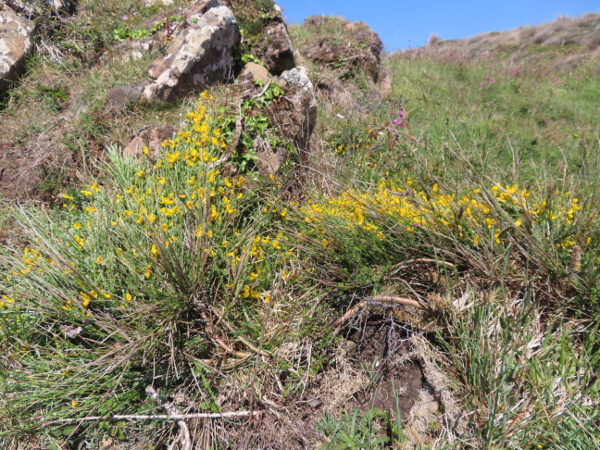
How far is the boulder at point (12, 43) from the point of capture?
190 inches

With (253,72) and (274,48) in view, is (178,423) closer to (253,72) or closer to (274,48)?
(253,72)

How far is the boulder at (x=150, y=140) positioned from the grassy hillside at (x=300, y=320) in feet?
1.54

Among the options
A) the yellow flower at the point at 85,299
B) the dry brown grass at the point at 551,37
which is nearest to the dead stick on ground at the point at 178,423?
the yellow flower at the point at 85,299

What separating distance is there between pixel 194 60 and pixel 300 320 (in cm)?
357

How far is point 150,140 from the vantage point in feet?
11.3

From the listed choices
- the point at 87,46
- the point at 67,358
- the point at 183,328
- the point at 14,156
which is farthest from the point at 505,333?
the point at 87,46

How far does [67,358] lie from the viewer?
2.11m

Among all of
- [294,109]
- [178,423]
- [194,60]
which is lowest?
[178,423]

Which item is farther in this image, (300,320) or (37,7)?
(37,7)

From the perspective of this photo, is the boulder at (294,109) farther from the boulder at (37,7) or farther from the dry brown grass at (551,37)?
the dry brown grass at (551,37)

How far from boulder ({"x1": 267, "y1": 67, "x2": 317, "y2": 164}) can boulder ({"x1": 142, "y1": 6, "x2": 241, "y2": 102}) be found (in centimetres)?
121

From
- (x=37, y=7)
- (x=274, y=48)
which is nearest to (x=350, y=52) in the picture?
(x=274, y=48)

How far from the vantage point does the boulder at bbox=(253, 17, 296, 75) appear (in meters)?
5.58

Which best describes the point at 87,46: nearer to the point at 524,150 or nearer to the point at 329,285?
the point at 329,285
